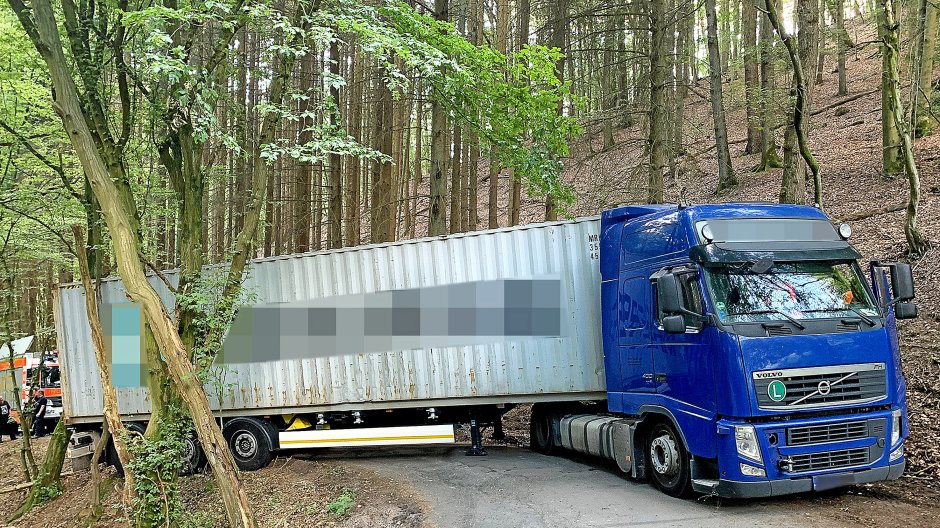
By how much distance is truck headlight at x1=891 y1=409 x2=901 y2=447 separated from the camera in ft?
20.9

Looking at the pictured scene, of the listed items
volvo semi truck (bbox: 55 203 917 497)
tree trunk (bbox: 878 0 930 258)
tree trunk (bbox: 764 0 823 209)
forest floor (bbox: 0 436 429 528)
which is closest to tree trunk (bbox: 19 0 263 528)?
forest floor (bbox: 0 436 429 528)

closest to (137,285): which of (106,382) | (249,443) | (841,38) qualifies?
(106,382)

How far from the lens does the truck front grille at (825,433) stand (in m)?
6.18

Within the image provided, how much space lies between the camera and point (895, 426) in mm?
6395

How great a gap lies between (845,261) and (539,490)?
4140 millimetres

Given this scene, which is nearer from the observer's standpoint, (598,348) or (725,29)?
(598,348)

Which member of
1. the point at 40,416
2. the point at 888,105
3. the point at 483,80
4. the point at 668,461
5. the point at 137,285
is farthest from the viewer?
the point at 40,416

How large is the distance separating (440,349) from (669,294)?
13.1 feet

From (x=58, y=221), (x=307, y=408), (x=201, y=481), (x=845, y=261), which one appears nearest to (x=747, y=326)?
(x=845, y=261)

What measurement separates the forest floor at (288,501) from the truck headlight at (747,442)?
Result: 3148 mm

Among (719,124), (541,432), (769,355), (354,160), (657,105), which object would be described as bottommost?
(541,432)

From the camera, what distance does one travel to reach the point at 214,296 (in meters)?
9.27

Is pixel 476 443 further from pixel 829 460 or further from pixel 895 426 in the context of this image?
pixel 895 426

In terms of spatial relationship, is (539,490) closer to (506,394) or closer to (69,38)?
(506,394)
